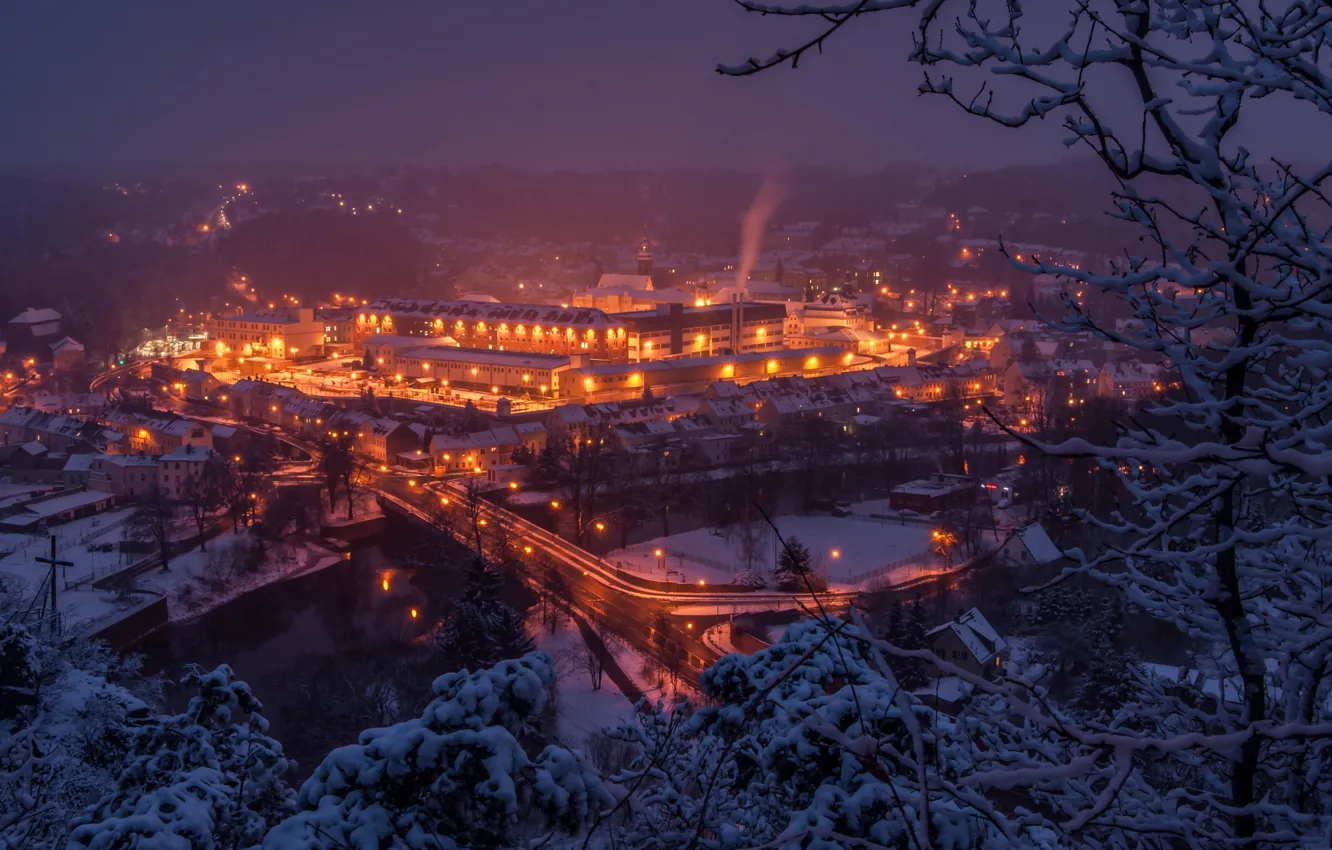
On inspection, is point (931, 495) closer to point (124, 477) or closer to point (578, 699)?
point (578, 699)

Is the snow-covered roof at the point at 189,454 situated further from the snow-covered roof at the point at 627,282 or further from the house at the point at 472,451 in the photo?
the snow-covered roof at the point at 627,282

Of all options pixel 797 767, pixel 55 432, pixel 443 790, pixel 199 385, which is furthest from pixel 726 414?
pixel 443 790

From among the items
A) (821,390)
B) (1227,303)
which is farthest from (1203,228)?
(821,390)

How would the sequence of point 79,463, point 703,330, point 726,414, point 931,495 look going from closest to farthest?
point 931,495 < point 79,463 < point 726,414 < point 703,330

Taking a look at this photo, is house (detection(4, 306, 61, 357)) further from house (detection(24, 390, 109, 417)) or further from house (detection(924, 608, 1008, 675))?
house (detection(924, 608, 1008, 675))

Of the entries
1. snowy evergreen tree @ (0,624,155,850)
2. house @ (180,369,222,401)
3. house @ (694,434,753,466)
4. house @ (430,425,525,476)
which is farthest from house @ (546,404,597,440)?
snowy evergreen tree @ (0,624,155,850)

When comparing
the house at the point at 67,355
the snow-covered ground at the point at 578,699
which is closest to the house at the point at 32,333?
the house at the point at 67,355
